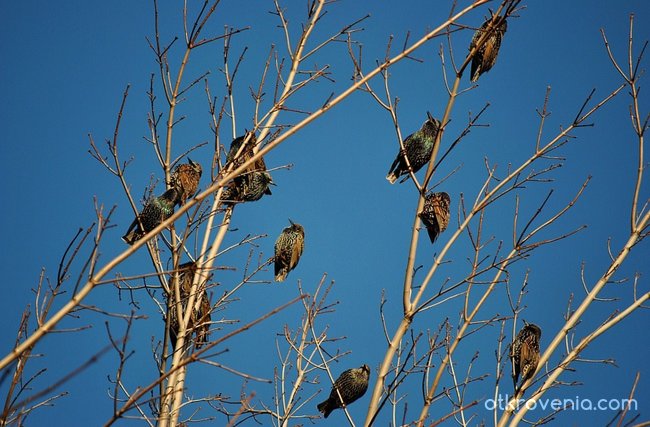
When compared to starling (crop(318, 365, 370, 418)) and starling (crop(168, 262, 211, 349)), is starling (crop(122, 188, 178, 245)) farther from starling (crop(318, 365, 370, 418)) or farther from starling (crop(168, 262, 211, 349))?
starling (crop(318, 365, 370, 418))

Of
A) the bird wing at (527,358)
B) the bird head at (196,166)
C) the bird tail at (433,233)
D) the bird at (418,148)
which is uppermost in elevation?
the bird head at (196,166)

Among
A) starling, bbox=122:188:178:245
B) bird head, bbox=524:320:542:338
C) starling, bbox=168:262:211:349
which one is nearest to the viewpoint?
starling, bbox=168:262:211:349

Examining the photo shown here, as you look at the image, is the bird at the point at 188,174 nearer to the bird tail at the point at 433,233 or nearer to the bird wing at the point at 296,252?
the bird wing at the point at 296,252

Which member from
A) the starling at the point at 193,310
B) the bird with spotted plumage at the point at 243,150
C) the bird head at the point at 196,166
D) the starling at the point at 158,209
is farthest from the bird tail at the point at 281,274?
the bird with spotted plumage at the point at 243,150

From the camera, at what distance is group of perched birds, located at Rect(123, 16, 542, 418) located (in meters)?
4.75

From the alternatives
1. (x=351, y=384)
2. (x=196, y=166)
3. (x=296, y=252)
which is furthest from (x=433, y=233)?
(x=196, y=166)

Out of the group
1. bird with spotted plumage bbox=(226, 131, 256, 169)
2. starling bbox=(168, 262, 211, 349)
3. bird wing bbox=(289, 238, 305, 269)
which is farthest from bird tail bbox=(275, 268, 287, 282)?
bird with spotted plumage bbox=(226, 131, 256, 169)

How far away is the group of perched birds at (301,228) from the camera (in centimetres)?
475

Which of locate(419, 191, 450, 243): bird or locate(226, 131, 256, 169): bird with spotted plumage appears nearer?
locate(226, 131, 256, 169): bird with spotted plumage

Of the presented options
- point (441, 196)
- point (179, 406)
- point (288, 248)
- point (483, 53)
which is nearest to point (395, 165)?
point (441, 196)

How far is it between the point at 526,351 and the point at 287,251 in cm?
342

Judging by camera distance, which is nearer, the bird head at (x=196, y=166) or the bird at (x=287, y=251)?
the bird head at (x=196, y=166)

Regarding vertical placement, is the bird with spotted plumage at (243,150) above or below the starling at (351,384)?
below

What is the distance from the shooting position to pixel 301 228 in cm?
792
